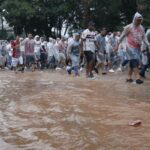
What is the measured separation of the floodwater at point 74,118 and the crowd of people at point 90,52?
140 centimetres

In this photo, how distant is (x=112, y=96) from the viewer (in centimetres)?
1110

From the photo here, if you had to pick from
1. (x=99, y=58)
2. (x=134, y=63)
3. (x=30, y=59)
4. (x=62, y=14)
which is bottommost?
(x=30, y=59)

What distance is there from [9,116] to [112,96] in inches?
116

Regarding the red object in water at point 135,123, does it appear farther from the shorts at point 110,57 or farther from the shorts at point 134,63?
the shorts at point 110,57

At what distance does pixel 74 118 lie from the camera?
8.32 m

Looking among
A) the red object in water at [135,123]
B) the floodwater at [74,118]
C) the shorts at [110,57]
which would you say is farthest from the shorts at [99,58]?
the red object in water at [135,123]

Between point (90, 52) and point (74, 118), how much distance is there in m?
8.14

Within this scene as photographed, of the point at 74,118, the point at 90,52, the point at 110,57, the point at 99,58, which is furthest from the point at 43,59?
the point at 74,118

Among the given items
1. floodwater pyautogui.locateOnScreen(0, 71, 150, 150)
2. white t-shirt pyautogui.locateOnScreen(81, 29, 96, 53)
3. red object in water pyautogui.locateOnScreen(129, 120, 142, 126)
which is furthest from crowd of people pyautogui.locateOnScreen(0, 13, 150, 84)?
red object in water pyautogui.locateOnScreen(129, 120, 142, 126)

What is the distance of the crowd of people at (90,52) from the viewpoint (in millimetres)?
13523

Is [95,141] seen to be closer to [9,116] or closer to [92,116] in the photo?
[92,116]

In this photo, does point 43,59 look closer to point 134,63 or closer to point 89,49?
point 89,49

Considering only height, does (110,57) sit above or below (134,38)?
below

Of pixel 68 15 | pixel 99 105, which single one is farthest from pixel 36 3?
pixel 99 105
